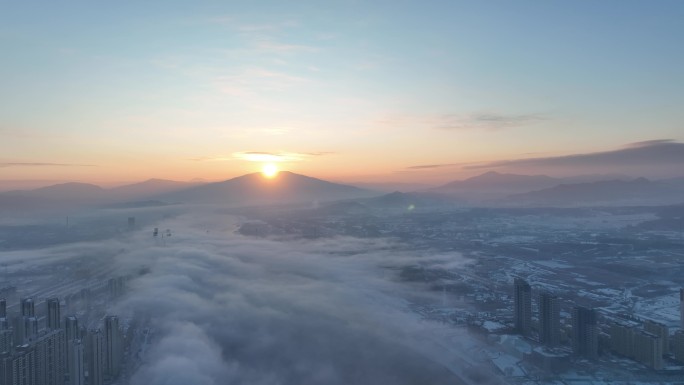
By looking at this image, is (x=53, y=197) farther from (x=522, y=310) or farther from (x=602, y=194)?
(x=602, y=194)

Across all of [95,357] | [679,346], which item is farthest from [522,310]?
[95,357]

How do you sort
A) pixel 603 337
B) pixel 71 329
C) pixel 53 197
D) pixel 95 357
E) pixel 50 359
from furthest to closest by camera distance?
pixel 53 197
pixel 603 337
pixel 71 329
pixel 95 357
pixel 50 359

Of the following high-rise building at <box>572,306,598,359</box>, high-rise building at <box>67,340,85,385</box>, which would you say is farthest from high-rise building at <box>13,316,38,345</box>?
high-rise building at <box>572,306,598,359</box>

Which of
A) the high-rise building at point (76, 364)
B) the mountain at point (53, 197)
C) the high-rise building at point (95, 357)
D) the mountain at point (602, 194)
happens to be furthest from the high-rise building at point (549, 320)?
the mountain at point (602, 194)

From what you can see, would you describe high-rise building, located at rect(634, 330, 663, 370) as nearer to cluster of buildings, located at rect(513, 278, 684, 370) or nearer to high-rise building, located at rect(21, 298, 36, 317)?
cluster of buildings, located at rect(513, 278, 684, 370)

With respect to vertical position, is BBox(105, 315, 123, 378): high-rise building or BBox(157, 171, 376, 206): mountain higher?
BBox(157, 171, 376, 206): mountain

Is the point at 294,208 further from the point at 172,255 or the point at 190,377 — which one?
the point at 190,377
